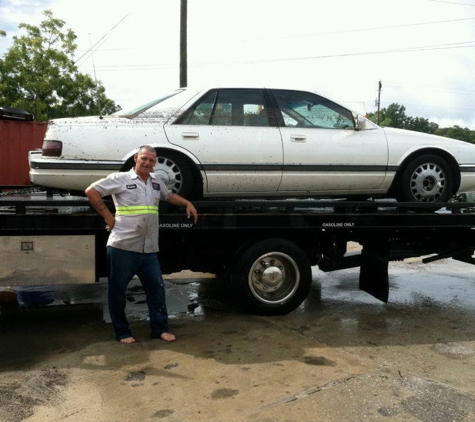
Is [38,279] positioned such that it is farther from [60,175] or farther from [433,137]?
[433,137]

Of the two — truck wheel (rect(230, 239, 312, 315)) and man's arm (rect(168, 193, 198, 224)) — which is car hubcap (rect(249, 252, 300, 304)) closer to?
truck wheel (rect(230, 239, 312, 315))

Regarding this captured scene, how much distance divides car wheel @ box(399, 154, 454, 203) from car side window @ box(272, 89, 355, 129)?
76 cm

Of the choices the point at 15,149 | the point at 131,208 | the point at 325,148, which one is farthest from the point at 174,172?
the point at 15,149

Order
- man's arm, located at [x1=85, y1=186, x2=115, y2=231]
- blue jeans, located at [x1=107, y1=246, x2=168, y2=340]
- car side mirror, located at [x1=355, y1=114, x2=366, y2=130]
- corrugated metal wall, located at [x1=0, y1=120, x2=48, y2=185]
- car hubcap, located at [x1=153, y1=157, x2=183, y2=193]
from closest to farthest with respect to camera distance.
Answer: man's arm, located at [x1=85, y1=186, x2=115, y2=231]
blue jeans, located at [x1=107, y1=246, x2=168, y2=340]
car hubcap, located at [x1=153, y1=157, x2=183, y2=193]
car side mirror, located at [x1=355, y1=114, x2=366, y2=130]
corrugated metal wall, located at [x1=0, y1=120, x2=48, y2=185]

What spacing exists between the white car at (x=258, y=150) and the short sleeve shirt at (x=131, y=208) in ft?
1.71

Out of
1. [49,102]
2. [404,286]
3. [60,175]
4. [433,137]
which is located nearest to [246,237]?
[60,175]

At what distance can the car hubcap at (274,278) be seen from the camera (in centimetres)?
532

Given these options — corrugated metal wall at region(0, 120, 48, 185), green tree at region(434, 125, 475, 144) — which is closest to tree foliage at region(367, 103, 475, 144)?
green tree at region(434, 125, 475, 144)

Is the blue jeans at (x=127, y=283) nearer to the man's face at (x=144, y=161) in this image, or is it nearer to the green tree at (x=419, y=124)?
the man's face at (x=144, y=161)

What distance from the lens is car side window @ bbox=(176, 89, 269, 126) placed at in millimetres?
5160

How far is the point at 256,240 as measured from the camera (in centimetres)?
536

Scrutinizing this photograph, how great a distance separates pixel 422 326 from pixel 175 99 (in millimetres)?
3191

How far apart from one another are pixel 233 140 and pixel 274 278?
4.53 feet

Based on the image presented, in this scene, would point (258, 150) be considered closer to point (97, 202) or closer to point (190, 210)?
point (190, 210)
